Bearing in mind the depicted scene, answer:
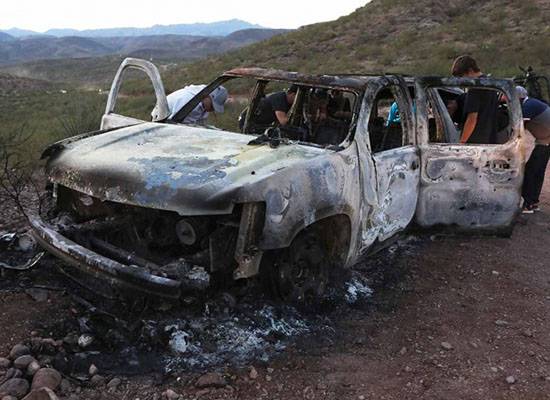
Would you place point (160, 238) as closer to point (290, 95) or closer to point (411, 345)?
point (411, 345)

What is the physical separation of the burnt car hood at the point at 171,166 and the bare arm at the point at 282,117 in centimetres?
94

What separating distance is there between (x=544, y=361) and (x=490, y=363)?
37 cm

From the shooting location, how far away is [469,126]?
5.29 m

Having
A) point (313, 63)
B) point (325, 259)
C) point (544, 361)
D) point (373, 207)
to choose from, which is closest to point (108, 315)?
point (325, 259)

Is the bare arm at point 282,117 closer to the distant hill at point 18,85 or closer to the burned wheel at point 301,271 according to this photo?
the burned wheel at point 301,271

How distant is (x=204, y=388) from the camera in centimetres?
304

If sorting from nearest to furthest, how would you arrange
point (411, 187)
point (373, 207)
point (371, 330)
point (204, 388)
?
1. point (204, 388)
2. point (371, 330)
3. point (373, 207)
4. point (411, 187)

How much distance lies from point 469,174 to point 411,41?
2368 cm

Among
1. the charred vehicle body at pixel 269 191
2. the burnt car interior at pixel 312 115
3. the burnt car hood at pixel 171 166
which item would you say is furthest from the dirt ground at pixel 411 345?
the burnt car interior at pixel 312 115

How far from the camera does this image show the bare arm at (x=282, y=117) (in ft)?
17.0

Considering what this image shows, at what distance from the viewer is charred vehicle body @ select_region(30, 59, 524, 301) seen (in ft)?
10.5

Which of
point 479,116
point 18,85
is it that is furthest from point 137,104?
point 18,85

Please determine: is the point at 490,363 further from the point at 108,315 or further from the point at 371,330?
the point at 108,315

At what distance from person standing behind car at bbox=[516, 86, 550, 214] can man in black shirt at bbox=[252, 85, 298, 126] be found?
8.79 ft
